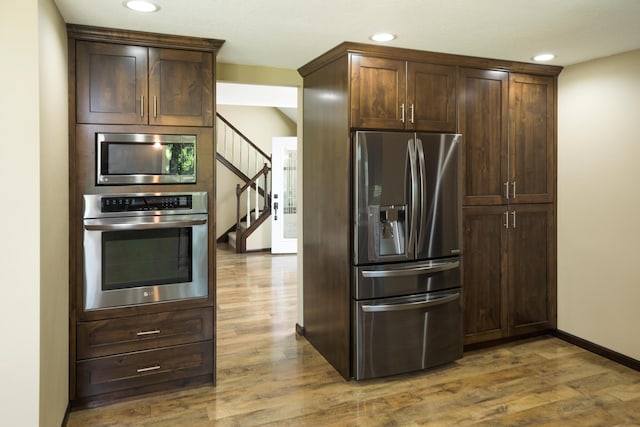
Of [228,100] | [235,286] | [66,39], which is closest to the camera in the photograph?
[66,39]

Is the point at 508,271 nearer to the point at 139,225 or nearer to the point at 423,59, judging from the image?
the point at 423,59

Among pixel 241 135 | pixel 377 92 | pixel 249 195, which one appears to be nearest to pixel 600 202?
pixel 377 92

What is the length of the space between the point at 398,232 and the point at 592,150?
1841mm

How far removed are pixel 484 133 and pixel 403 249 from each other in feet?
4.01

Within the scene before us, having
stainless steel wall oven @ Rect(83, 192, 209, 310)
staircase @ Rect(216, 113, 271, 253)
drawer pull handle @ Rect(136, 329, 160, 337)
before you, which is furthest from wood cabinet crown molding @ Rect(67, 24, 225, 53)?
staircase @ Rect(216, 113, 271, 253)

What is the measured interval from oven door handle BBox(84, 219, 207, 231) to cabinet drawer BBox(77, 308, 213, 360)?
0.58 metres

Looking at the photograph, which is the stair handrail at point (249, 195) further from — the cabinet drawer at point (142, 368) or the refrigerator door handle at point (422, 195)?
the refrigerator door handle at point (422, 195)

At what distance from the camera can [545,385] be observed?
3.06m

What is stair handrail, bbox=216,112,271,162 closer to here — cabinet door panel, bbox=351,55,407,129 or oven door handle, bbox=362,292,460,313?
cabinet door panel, bbox=351,55,407,129

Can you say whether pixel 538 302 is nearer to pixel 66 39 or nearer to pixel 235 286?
pixel 235 286

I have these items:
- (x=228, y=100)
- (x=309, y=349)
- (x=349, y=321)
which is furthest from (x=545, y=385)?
(x=228, y=100)

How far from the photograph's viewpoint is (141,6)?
236 centimetres

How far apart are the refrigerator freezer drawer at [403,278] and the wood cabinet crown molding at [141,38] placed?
5.89ft

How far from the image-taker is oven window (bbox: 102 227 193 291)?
2.77 metres
